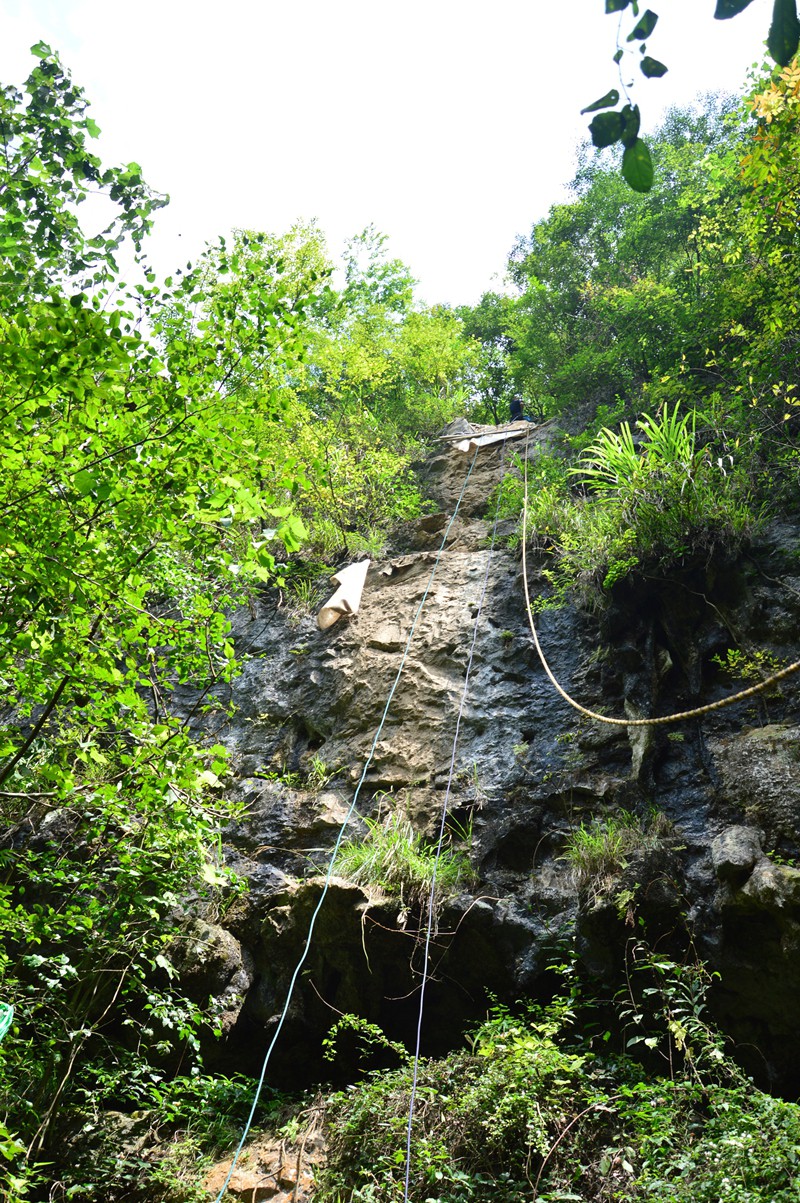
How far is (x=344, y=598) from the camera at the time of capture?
24.0 feet

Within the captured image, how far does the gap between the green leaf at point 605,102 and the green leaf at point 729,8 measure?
18cm

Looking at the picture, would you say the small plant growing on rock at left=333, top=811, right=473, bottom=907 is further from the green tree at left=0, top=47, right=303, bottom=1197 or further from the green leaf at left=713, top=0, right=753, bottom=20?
the green leaf at left=713, top=0, right=753, bottom=20

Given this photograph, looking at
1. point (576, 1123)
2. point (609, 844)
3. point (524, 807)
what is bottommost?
point (576, 1123)

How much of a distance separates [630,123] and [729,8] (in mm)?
204

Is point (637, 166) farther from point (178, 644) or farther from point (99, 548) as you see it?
point (178, 644)

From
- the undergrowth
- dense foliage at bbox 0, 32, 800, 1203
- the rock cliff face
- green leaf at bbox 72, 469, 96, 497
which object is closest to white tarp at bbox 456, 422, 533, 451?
dense foliage at bbox 0, 32, 800, 1203

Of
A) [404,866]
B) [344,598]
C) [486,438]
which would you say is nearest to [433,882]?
[404,866]

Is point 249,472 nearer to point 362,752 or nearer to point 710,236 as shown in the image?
point 362,752

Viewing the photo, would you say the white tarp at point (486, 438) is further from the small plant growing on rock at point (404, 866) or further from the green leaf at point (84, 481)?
the green leaf at point (84, 481)

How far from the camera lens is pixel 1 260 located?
13.8 feet

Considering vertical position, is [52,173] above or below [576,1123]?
above

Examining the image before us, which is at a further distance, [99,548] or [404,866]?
[404,866]

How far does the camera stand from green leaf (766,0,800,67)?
3.67 ft

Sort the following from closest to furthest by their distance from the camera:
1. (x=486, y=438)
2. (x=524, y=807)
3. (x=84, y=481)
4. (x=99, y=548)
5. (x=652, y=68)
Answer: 1. (x=652, y=68)
2. (x=84, y=481)
3. (x=99, y=548)
4. (x=524, y=807)
5. (x=486, y=438)
